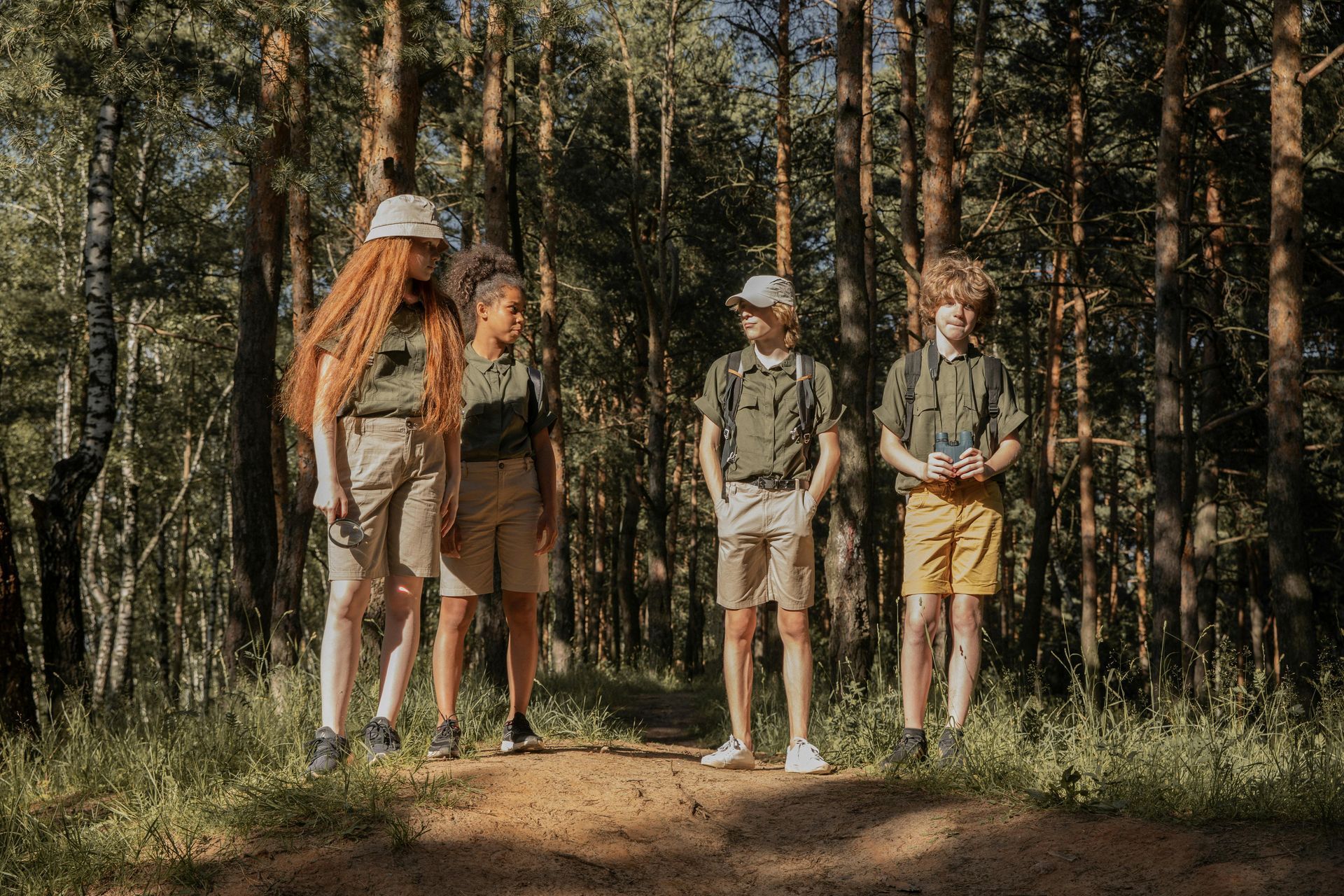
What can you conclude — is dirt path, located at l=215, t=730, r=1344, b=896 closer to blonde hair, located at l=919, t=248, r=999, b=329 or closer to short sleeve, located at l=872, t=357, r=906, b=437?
short sleeve, located at l=872, t=357, r=906, b=437

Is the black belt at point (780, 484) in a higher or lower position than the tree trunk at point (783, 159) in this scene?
lower

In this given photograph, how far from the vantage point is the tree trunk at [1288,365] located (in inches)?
442

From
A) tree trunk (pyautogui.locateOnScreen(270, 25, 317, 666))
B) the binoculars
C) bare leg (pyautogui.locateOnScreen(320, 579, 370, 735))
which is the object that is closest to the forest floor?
bare leg (pyautogui.locateOnScreen(320, 579, 370, 735))

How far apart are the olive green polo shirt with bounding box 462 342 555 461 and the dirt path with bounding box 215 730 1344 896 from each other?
1440 millimetres

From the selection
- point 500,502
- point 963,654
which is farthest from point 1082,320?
point 500,502

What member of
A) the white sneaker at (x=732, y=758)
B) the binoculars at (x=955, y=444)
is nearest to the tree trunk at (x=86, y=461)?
the white sneaker at (x=732, y=758)

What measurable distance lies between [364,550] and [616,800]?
1.42m

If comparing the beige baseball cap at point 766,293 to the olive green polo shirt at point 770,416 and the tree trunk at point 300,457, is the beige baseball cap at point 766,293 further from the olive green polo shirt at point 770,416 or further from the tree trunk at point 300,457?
the tree trunk at point 300,457

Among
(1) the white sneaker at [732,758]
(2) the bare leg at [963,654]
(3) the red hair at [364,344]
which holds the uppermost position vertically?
(3) the red hair at [364,344]

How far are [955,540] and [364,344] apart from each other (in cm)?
279

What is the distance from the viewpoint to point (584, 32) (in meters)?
10.4

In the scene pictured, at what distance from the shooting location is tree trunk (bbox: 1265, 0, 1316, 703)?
11219 millimetres

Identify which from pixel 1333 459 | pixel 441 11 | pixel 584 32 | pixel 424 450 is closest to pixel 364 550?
pixel 424 450

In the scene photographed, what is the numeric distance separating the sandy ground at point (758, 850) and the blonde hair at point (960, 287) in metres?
2.25
